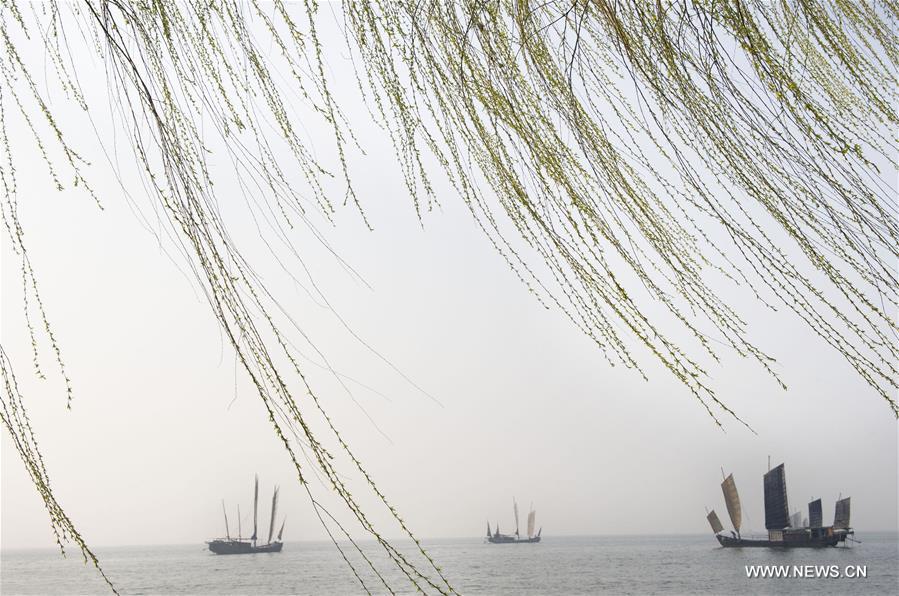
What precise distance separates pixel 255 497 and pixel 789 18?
4727 cm

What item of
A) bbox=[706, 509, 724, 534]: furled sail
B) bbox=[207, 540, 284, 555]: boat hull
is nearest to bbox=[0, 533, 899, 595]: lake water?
bbox=[207, 540, 284, 555]: boat hull

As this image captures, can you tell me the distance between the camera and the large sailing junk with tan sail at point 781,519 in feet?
113

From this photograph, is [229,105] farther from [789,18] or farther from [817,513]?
[817,513]

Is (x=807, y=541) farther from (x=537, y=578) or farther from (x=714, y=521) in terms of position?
(x=537, y=578)

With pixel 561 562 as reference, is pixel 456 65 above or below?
above

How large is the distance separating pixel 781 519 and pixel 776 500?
41.5 inches

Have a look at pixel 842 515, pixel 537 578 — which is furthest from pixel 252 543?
pixel 842 515

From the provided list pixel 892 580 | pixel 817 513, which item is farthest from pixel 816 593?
pixel 817 513

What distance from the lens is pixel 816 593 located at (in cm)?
3023

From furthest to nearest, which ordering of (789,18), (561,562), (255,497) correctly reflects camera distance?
(561,562)
(255,497)
(789,18)

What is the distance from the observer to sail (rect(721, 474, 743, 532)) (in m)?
34.5

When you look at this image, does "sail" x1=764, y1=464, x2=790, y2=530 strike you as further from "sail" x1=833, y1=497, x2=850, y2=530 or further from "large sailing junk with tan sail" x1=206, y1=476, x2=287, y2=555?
"large sailing junk with tan sail" x1=206, y1=476, x2=287, y2=555

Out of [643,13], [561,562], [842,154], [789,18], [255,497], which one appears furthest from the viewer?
[561,562]

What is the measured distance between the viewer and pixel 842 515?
38.2 m
